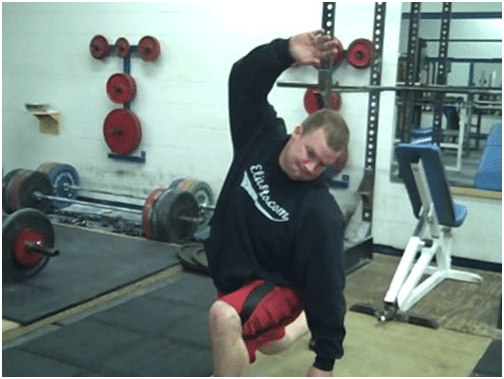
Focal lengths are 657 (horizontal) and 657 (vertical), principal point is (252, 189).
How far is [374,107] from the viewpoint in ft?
13.2

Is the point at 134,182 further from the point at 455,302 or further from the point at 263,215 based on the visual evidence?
the point at 263,215

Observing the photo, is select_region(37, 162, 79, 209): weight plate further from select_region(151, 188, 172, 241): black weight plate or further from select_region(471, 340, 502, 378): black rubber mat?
select_region(471, 340, 502, 378): black rubber mat

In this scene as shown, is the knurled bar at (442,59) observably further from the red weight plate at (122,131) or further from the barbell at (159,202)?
the red weight plate at (122,131)

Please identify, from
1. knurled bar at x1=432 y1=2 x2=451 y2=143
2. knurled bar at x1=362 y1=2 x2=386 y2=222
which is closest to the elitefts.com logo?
knurled bar at x1=362 y1=2 x2=386 y2=222

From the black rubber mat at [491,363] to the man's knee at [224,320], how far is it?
Answer: 3.70 ft

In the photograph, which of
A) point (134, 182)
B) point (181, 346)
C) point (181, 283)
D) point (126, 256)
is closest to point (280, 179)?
point (181, 346)

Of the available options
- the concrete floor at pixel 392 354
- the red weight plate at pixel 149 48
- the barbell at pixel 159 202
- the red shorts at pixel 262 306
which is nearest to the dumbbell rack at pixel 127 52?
the red weight plate at pixel 149 48

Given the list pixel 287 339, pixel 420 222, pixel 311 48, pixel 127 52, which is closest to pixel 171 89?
pixel 127 52

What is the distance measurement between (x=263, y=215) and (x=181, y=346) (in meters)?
1.01

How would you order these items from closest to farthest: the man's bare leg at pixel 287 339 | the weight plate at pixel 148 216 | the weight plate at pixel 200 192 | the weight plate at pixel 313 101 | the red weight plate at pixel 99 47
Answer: the man's bare leg at pixel 287 339, the weight plate at pixel 313 101, the weight plate at pixel 148 216, the weight plate at pixel 200 192, the red weight plate at pixel 99 47

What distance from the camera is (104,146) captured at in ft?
16.8

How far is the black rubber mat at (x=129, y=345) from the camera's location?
7.89ft

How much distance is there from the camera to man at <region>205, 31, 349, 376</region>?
176 cm

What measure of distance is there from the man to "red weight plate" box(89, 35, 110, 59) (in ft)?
10.6
